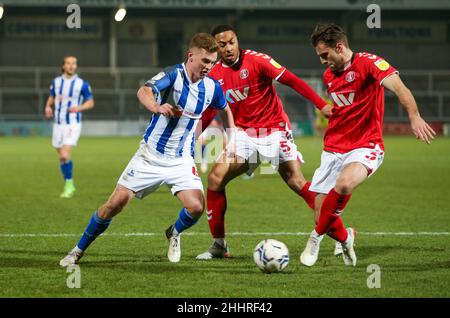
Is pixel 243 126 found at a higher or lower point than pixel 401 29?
lower

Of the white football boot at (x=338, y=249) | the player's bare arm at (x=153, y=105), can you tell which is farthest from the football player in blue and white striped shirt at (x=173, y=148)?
the white football boot at (x=338, y=249)

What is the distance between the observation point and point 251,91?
8.12 m

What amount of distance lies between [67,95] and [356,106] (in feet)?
26.2

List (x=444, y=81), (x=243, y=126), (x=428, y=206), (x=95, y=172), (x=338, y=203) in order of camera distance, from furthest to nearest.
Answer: (x=444, y=81) < (x=95, y=172) < (x=428, y=206) < (x=243, y=126) < (x=338, y=203)

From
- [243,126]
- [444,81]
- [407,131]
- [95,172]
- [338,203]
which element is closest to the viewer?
[338,203]

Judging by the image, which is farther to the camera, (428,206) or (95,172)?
(95,172)

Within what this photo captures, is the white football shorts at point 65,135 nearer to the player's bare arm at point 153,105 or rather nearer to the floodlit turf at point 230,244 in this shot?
the floodlit turf at point 230,244

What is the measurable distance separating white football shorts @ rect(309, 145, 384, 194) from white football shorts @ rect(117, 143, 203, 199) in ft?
3.53

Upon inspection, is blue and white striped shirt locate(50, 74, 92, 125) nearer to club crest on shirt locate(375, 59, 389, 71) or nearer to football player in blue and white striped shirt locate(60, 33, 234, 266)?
football player in blue and white striped shirt locate(60, 33, 234, 266)

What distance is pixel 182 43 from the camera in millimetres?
40406

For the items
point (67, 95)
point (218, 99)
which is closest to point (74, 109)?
point (67, 95)

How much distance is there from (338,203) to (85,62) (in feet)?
112
